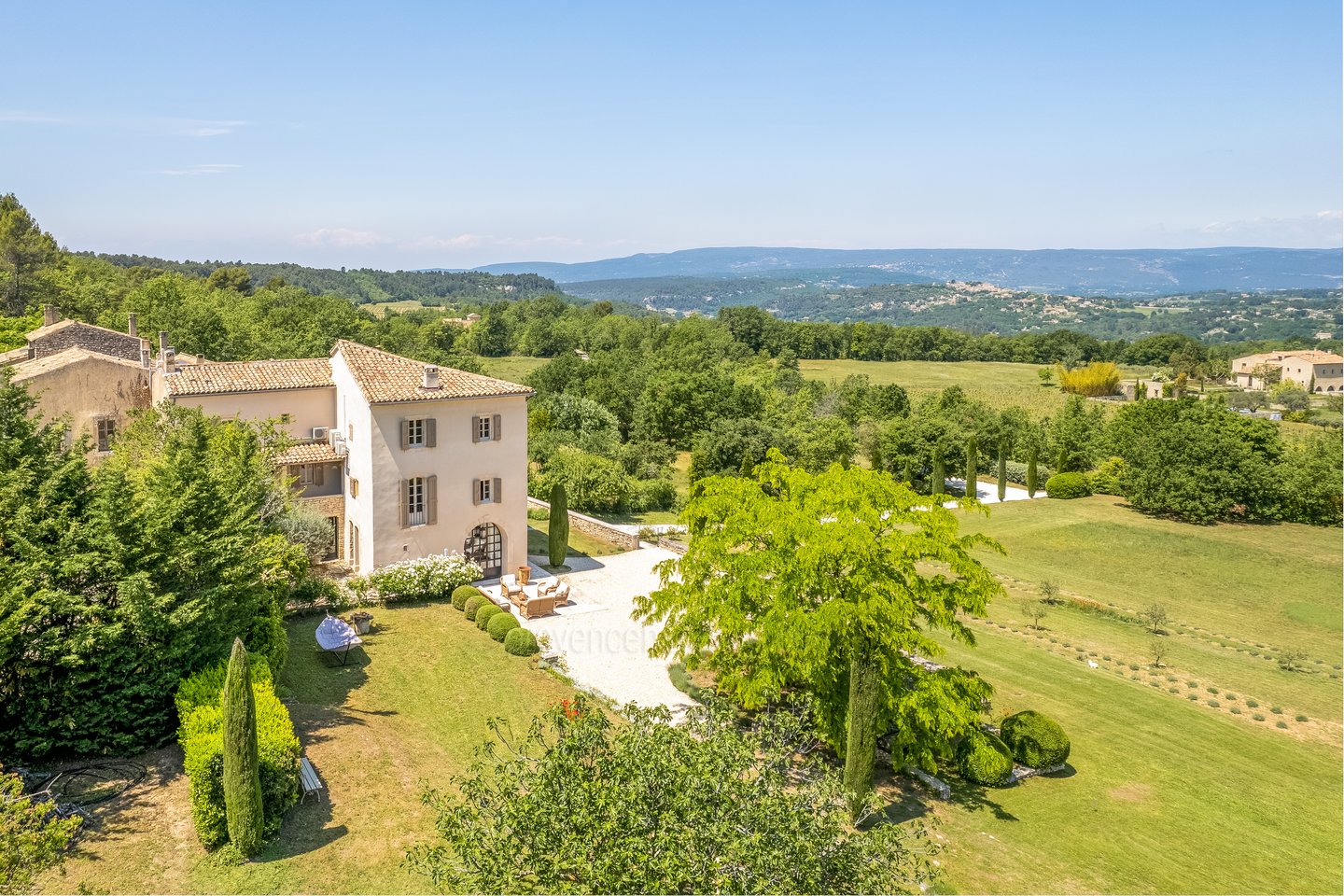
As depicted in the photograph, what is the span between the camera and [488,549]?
1259 inches

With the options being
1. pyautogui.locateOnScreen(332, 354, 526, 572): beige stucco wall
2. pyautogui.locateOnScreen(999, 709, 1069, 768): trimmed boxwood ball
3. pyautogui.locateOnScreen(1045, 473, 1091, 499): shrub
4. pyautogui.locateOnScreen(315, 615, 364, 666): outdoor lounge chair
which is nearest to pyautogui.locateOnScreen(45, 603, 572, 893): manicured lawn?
pyautogui.locateOnScreen(315, 615, 364, 666): outdoor lounge chair

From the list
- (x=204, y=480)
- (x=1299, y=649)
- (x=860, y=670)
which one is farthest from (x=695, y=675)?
(x=1299, y=649)

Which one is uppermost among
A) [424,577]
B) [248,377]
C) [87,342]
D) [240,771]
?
[87,342]

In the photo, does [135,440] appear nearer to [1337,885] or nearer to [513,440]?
[513,440]

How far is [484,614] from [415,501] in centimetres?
544

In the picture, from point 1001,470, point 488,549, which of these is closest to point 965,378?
point 1001,470

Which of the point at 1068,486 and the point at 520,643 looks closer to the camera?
the point at 520,643

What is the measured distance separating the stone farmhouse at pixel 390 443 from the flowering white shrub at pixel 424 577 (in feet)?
2.33

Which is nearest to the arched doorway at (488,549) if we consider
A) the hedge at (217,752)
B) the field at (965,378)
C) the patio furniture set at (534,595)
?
the patio furniture set at (534,595)

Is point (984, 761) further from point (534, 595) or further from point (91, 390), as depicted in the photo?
point (91, 390)

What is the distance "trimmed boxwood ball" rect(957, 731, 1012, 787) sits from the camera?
62.5 feet

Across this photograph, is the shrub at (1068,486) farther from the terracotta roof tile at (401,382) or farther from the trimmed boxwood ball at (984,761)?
the trimmed boxwood ball at (984,761)

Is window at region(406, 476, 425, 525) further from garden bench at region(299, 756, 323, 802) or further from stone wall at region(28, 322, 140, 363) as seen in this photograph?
stone wall at region(28, 322, 140, 363)

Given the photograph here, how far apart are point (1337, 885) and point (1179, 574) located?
93.0 feet
